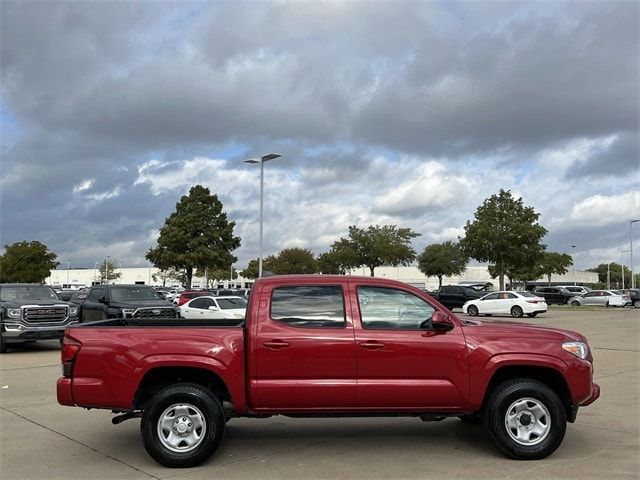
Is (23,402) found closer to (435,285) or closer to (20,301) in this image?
(20,301)

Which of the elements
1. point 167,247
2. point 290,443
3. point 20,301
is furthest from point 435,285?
point 290,443

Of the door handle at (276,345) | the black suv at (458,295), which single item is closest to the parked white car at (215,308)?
the door handle at (276,345)

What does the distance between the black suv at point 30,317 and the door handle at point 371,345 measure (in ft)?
40.2

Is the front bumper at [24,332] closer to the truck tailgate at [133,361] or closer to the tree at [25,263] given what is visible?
the truck tailgate at [133,361]

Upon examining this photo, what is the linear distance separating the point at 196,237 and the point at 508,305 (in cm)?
2834

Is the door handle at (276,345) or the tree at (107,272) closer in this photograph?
the door handle at (276,345)

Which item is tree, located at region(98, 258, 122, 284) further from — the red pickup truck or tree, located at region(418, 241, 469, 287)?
the red pickup truck

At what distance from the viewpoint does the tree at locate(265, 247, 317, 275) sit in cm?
9219

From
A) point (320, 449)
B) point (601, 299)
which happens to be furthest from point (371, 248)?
point (320, 449)

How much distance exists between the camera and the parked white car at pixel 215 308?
20.6m

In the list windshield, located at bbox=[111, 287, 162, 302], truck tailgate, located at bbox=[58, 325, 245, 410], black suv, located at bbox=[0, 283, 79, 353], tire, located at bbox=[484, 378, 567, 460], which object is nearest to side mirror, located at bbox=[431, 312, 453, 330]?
tire, located at bbox=[484, 378, 567, 460]

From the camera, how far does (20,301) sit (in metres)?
17.0

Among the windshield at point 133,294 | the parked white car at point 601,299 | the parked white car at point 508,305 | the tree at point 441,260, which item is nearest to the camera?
the windshield at point 133,294

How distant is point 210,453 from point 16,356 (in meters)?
11.9
